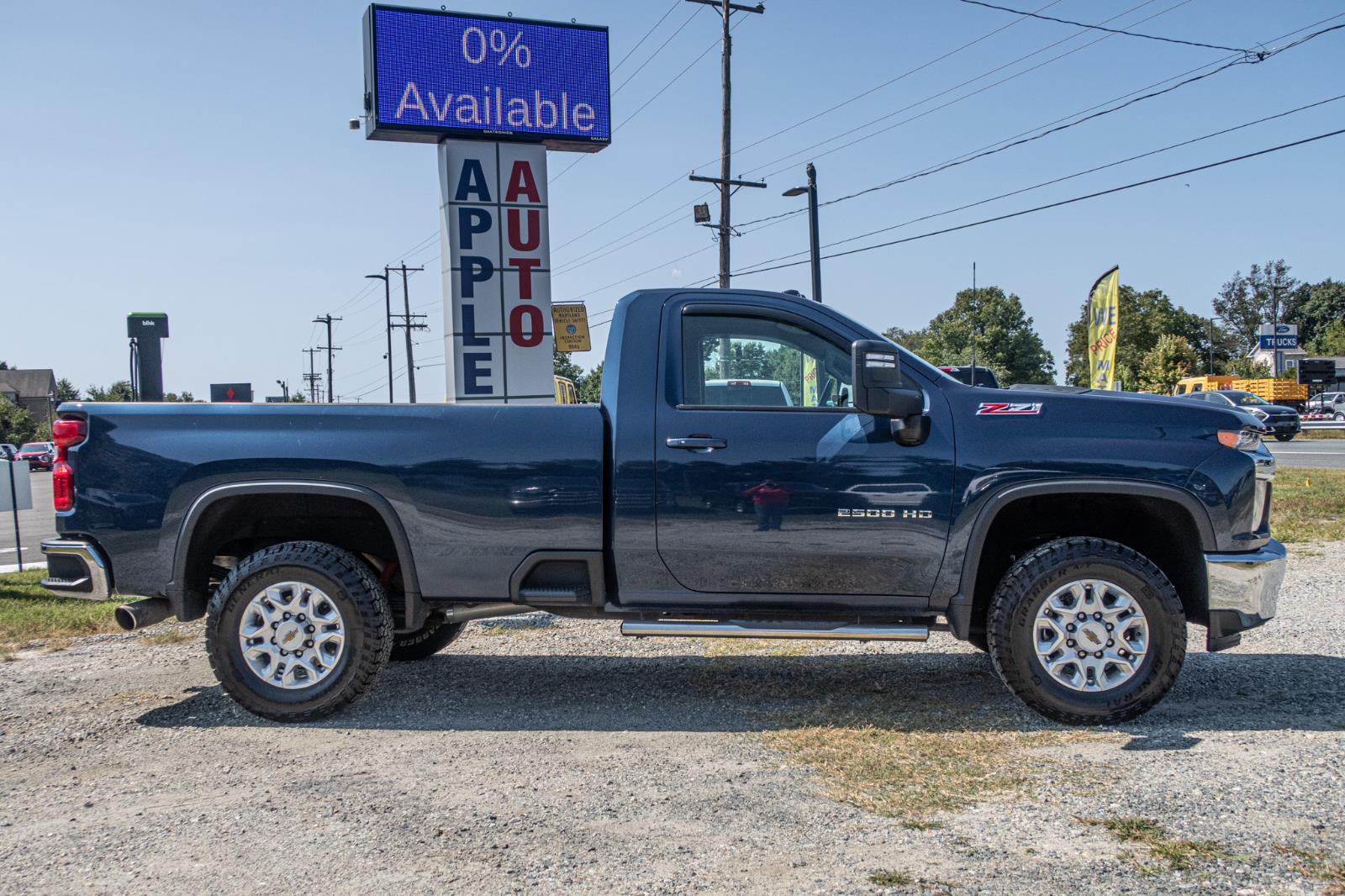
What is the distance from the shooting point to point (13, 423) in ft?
296

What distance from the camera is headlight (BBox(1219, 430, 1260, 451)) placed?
4.89 metres

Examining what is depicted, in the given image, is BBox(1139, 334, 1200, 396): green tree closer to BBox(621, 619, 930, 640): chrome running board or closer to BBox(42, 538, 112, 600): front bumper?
BBox(621, 619, 930, 640): chrome running board

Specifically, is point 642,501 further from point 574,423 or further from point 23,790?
point 23,790

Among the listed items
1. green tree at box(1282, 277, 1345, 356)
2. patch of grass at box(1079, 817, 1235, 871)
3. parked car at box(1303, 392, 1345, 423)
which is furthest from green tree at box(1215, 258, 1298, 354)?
patch of grass at box(1079, 817, 1235, 871)

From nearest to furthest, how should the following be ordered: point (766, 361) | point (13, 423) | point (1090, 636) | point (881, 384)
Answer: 1. point (881, 384)
2. point (1090, 636)
3. point (766, 361)
4. point (13, 423)

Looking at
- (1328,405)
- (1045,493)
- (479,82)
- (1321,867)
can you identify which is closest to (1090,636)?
(1045,493)

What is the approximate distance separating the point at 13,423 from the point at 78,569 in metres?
100

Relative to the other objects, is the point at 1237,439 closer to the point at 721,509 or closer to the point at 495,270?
the point at 721,509

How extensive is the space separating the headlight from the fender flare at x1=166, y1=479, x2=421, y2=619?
3.82 metres

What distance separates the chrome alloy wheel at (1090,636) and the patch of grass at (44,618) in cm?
659

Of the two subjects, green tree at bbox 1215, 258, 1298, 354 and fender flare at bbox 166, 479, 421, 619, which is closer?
fender flare at bbox 166, 479, 421, 619

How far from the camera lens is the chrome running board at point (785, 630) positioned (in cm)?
487

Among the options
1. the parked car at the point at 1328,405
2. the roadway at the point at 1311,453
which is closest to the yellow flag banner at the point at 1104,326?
the roadway at the point at 1311,453

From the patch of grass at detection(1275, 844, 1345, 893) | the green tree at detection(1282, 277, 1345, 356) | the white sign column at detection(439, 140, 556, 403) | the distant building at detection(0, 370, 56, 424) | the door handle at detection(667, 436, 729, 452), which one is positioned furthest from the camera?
the green tree at detection(1282, 277, 1345, 356)
